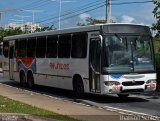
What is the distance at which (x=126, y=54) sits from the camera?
712 inches

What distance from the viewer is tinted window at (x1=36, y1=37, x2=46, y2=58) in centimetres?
2412

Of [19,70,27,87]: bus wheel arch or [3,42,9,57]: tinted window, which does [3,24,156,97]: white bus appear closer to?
[19,70,27,87]: bus wheel arch

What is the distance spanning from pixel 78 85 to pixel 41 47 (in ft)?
16.9

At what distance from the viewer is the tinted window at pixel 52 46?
2264cm

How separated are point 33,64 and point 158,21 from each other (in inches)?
277

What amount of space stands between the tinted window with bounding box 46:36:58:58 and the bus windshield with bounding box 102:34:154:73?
502cm

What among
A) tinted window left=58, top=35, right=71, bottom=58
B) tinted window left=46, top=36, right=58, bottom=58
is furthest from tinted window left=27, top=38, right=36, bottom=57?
tinted window left=58, top=35, right=71, bottom=58

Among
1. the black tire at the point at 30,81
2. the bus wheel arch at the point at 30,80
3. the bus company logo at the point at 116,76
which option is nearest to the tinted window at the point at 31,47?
the bus wheel arch at the point at 30,80

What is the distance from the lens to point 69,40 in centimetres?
2105

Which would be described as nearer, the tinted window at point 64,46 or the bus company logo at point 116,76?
the bus company logo at point 116,76

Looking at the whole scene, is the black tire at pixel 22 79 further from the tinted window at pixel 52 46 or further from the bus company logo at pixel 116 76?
the bus company logo at pixel 116 76

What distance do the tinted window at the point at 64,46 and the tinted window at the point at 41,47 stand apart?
214cm

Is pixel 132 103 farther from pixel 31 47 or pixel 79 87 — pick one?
pixel 31 47

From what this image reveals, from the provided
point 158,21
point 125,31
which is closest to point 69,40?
point 125,31
